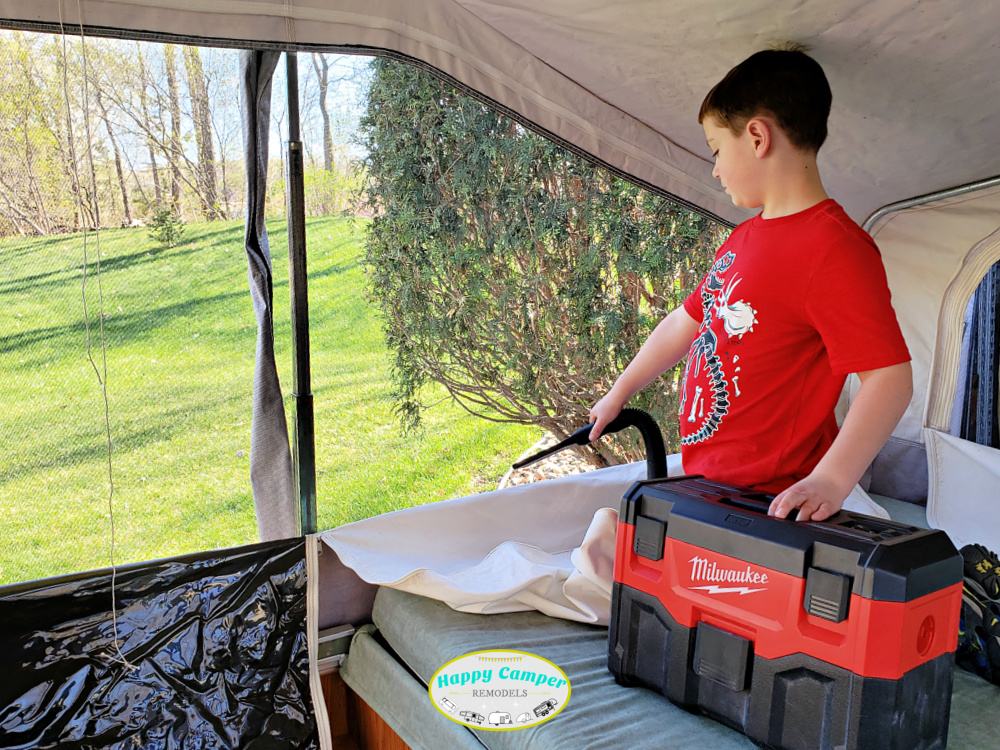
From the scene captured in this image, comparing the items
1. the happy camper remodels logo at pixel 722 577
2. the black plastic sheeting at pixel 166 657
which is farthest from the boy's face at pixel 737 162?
the black plastic sheeting at pixel 166 657

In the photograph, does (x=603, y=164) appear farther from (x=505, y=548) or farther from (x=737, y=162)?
(x=505, y=548)

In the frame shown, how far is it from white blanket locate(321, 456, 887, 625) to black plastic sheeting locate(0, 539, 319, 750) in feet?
0.66

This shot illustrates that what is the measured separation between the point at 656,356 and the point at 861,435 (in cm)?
64

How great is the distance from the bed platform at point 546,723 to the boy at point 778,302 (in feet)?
1.52

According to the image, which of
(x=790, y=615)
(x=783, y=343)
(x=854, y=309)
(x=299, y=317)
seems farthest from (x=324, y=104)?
(x=790, y=615)

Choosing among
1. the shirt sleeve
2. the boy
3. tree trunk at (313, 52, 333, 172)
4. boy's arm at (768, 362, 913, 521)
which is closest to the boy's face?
the boy

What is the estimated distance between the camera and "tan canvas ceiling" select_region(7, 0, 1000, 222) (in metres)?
1.51

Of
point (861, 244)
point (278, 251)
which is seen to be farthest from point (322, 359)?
point (861, 244)

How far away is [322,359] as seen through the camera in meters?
4.75

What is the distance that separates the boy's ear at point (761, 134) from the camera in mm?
1591

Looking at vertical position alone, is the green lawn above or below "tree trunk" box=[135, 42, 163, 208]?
below

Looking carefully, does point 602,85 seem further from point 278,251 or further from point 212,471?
point 278,251

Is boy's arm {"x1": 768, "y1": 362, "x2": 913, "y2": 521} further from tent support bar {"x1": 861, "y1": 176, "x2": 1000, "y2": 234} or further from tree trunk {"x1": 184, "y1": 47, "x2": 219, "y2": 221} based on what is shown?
tree trunk {"x1": 184, "y1": 47, "x2": 219, "y2": 221}

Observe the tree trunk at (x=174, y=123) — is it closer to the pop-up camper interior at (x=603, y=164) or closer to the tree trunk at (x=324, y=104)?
the pop-up camper interior at (x=603, y=164)
